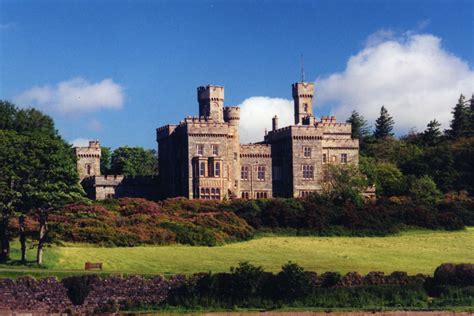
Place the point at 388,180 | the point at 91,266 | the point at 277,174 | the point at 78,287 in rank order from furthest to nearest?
the point at 388,180
the point at 277,174
the point at 91,266
the point at 78,287

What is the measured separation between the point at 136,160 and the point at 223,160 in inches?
1298

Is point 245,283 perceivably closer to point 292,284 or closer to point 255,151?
point 292,284

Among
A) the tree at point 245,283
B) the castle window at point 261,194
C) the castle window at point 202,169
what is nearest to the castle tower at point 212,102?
the castle window at point 261,194

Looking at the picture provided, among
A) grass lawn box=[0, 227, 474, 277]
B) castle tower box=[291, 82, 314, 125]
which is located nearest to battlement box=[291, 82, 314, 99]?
castle tower box=[291, 82, 314, 125]

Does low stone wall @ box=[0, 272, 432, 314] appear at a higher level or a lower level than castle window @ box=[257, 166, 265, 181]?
lower

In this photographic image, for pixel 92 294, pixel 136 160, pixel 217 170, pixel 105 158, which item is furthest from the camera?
→ pixel 136 160

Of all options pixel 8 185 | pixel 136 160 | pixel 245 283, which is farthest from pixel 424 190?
pixel 245 283

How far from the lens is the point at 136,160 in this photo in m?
107

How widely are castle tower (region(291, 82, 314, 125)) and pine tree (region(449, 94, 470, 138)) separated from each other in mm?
20046

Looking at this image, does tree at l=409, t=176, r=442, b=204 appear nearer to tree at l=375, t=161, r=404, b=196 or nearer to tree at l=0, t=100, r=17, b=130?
tree at l=375, t=161, r=404, b=196

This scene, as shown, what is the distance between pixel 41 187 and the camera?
4631 cm

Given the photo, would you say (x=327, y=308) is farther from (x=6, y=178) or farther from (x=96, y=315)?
(x=6, y=178)

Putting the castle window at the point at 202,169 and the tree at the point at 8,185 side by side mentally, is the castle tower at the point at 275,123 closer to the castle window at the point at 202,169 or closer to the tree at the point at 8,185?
the castle window at the point at 202,169

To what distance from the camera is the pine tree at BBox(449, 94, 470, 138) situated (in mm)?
102400
